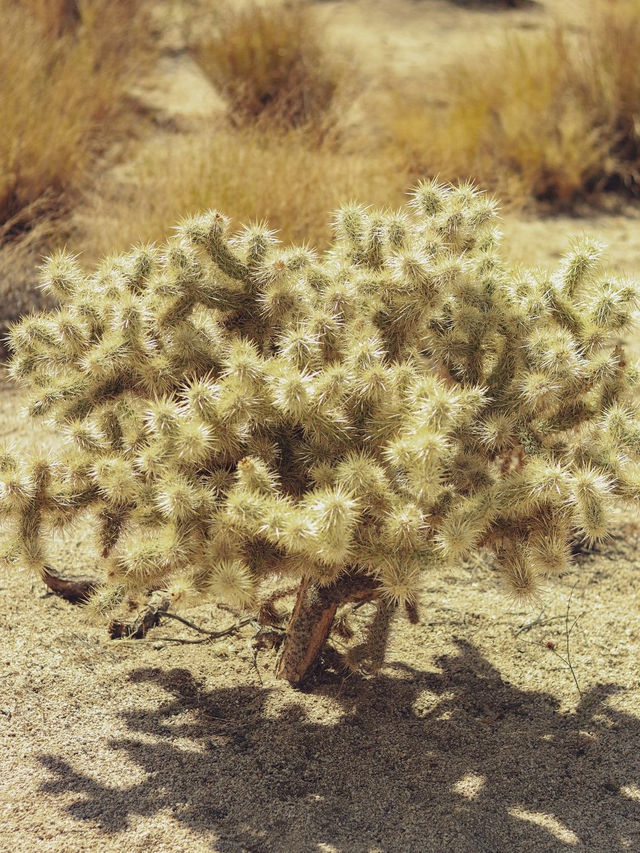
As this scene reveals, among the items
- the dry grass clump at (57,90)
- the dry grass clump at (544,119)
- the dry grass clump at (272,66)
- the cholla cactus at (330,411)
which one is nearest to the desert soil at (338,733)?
the cholla cactus at (330,411)

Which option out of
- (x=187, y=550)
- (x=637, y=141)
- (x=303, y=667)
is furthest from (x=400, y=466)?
(x=637, y=141)

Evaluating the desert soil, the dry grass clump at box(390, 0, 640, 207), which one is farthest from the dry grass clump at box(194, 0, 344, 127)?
the desert soil

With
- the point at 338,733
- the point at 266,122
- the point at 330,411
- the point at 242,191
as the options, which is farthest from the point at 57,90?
the point at 338,733

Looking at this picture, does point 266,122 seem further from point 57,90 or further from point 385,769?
point 385,769

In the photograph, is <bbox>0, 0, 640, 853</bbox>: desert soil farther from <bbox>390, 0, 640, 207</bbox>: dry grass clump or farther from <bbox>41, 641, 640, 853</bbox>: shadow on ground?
<bbox>390, 0, 640, 207</bbox>: dry grass clump

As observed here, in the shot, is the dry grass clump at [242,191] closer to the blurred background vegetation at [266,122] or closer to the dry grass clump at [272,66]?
the blurred background vegetation at [266,122]

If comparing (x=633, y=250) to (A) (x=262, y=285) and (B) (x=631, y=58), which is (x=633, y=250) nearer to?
(B) (x=631, y=58)

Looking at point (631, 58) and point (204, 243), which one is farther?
point (631, 58)
